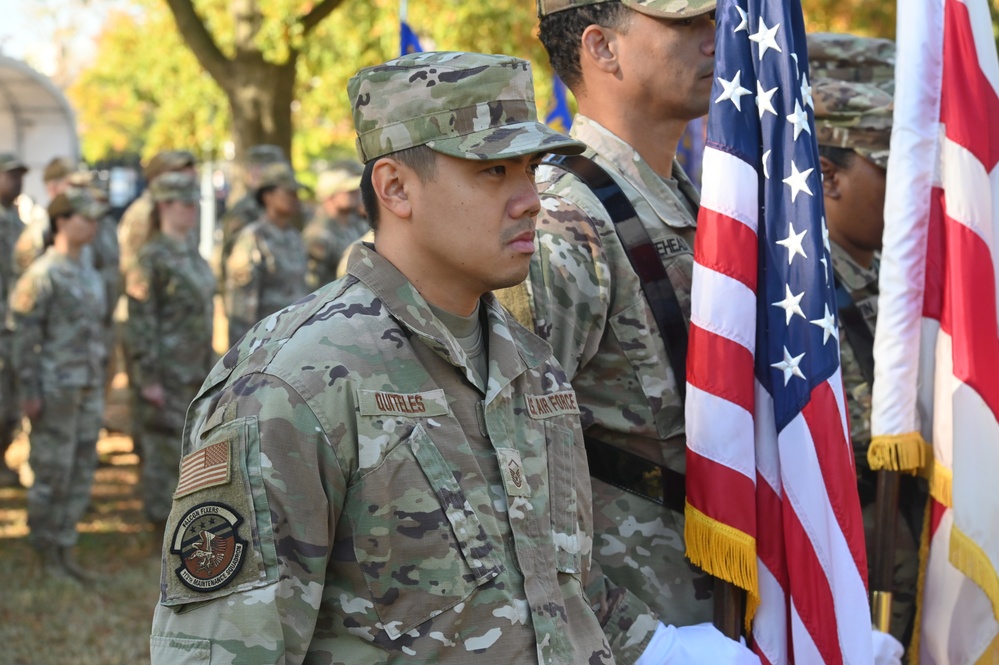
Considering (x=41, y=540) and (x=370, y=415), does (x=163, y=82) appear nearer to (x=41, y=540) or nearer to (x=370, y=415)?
(x=41, y=540)

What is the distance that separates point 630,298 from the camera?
2.66m

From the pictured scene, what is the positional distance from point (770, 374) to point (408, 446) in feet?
3.93

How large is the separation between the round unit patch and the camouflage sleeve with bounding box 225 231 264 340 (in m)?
7.32


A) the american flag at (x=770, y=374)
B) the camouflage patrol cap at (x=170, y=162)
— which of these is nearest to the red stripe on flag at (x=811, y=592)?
the american flag at (x=770, y=374)

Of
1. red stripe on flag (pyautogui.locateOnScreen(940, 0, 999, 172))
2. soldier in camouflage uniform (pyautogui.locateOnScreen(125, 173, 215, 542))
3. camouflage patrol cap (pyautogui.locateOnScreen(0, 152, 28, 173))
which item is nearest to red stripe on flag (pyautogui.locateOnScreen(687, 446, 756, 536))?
red stripe on flag (pyautogui.locateOnScreen(940, 0, 999, 172))

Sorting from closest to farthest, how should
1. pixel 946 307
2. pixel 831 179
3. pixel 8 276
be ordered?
pixel 946 307 → pixel 831 179 → pixel 8 276

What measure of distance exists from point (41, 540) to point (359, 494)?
5.91 meters

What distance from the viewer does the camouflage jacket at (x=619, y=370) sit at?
8.36 feet

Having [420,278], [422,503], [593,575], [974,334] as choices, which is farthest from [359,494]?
[974,334]

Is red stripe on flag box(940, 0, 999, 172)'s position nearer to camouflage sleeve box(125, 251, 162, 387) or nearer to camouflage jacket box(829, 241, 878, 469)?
camouflage jacket box(829, 241, 878, 469)

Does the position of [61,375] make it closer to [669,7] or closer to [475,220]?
[669,7]

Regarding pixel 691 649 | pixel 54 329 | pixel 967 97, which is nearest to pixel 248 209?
pixel 54 329

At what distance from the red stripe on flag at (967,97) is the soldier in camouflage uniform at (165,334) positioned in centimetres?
551

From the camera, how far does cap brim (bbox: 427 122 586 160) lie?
1.98 metres
